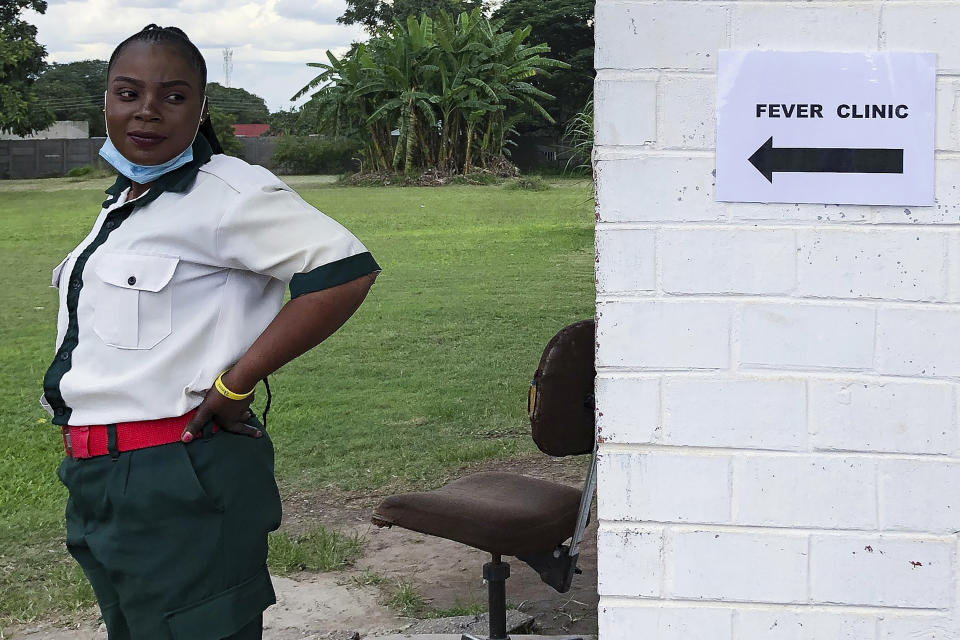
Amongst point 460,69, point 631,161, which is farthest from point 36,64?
point 631,161

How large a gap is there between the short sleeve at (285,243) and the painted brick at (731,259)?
0.55m

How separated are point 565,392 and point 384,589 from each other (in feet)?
4.73

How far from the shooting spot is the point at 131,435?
2.14 m

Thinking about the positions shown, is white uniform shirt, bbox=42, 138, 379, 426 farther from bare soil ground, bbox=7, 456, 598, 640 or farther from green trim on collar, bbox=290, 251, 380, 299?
bare soil ground, bbox=7, 456, 598, 640

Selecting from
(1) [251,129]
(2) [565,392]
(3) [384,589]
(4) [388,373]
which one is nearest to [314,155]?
(4) [388,373]

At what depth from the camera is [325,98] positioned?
2755 centimetres

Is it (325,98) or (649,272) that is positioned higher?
(325,98)

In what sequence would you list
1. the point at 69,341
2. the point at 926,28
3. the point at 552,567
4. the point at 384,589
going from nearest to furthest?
the point at 926,28 < the point at 69,341 < the point at 552,567 < the point at 384,589

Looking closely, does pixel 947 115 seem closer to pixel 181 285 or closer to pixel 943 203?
pixel 943 203

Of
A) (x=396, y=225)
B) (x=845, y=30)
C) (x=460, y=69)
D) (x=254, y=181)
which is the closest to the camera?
(x=845, y=30)

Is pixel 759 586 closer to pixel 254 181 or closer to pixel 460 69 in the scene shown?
pixel 254 181

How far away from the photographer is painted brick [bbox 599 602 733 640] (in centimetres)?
213

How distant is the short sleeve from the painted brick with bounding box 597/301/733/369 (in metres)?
0.46

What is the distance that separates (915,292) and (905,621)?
0.60m
